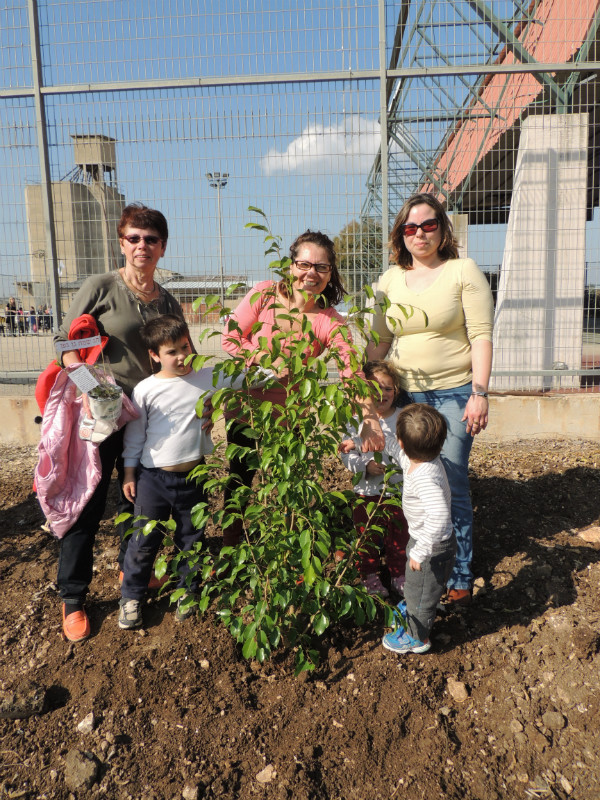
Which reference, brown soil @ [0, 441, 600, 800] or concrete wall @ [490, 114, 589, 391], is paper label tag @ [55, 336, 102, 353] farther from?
concrete wall @ [490, 114, 589, 391]

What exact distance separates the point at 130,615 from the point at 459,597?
1466 mm

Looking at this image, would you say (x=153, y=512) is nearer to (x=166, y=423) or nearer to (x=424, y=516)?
(x=166, y=423)

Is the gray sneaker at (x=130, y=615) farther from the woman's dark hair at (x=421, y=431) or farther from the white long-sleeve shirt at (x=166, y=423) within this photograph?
the woman's dark hair at (x=421, y=431)

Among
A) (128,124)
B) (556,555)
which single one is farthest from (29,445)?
(556,555)

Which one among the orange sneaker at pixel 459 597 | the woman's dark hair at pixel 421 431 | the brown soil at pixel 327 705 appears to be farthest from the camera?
the orange sneaker at pixel 459 597

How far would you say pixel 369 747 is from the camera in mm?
1965

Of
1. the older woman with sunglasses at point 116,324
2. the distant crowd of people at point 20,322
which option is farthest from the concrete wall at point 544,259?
the distant crowd of people at point 20,322

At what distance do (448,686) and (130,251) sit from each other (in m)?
2.16

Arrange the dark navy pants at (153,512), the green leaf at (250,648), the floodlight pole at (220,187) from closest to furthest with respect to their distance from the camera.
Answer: the green leaf at (250,648) < the dark navy pants at (153,512) < the floodlight pole at (220,187)

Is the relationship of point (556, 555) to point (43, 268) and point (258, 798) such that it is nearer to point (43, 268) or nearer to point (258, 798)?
point (258, 798)

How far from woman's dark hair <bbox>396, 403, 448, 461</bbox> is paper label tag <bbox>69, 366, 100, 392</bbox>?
118 centimetres

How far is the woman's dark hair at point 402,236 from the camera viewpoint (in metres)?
2.41

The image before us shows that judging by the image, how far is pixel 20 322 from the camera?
5.16 meters

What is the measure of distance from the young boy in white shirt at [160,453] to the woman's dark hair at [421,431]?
83 centimetres
